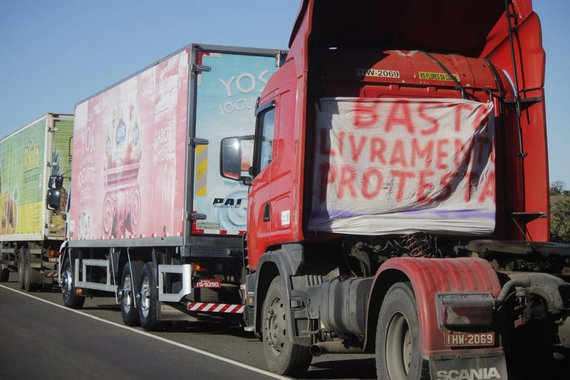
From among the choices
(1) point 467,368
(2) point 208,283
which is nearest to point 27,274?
(2) point 208,283

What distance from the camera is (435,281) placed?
6.56 m

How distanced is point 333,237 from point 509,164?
6.37ft

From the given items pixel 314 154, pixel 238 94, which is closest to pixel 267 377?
pixel 314 154

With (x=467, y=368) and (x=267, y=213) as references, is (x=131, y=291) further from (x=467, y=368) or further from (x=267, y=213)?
(x=467, y=368)

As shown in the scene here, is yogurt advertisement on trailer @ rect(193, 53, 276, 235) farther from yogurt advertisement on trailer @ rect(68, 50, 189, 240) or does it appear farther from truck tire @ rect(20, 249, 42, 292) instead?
truck tire @ rect(20, 249, 42, 292)

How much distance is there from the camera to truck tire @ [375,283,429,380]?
22.4 ft

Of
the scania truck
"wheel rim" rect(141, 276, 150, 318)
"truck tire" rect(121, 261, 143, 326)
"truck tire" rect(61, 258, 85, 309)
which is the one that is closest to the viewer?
the scania truck

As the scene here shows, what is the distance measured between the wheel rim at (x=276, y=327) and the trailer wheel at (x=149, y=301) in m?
4.78

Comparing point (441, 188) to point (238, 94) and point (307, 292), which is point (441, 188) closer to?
point (307, 292)

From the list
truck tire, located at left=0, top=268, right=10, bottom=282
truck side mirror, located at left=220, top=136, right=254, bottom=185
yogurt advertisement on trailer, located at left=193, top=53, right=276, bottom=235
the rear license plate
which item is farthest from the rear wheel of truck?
truck side mirror, located at left=220, top=136, right=254, bottom=185

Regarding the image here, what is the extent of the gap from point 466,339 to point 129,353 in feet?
19.2

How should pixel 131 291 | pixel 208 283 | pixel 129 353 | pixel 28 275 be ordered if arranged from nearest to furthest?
pixel 129 353
pixel 208 283
pixel 131 291
pixel 28 275

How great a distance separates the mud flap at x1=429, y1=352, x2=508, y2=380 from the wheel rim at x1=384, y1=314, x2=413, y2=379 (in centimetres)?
72

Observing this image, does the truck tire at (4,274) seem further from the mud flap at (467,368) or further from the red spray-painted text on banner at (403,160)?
the mud flap at (467,368)
